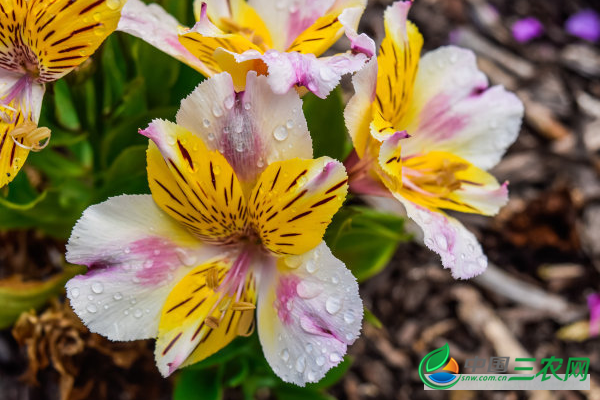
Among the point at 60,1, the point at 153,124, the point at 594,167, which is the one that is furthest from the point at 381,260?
the point at 594,167

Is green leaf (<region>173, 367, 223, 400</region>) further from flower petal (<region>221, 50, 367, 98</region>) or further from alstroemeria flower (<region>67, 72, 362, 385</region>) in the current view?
flower petal (<region>221, 50, 367, 98</region>)

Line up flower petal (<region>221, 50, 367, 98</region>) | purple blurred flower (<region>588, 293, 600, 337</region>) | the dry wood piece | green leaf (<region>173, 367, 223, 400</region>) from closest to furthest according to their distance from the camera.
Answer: flower petal (<region>221, 50, 367, 98</region>) < green leaf (<region>173, 367, 223, 400</region>) < purple blurred flower (<region>588, 293, 600, 337</region>) < the dry wood piece

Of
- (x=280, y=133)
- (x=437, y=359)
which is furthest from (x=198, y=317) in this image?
(x=437, y=359)

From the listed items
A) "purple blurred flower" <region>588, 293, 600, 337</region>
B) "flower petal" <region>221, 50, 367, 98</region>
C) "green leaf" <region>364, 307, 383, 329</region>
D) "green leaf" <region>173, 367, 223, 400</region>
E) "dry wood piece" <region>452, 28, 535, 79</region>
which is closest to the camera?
"flower petal" <region>221, 50, 367, 98</region>

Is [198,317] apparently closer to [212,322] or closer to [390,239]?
[212,322]

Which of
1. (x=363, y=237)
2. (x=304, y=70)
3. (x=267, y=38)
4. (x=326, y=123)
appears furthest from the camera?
(x=363, y=237)

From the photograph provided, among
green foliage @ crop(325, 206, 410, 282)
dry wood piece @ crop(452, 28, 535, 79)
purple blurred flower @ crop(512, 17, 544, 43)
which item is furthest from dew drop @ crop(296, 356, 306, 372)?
purple blurred flower @ crop(512, 17, 544, 43)

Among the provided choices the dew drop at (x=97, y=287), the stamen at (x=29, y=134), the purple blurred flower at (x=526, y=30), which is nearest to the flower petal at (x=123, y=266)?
the dew drop at (x=97, y=287)
